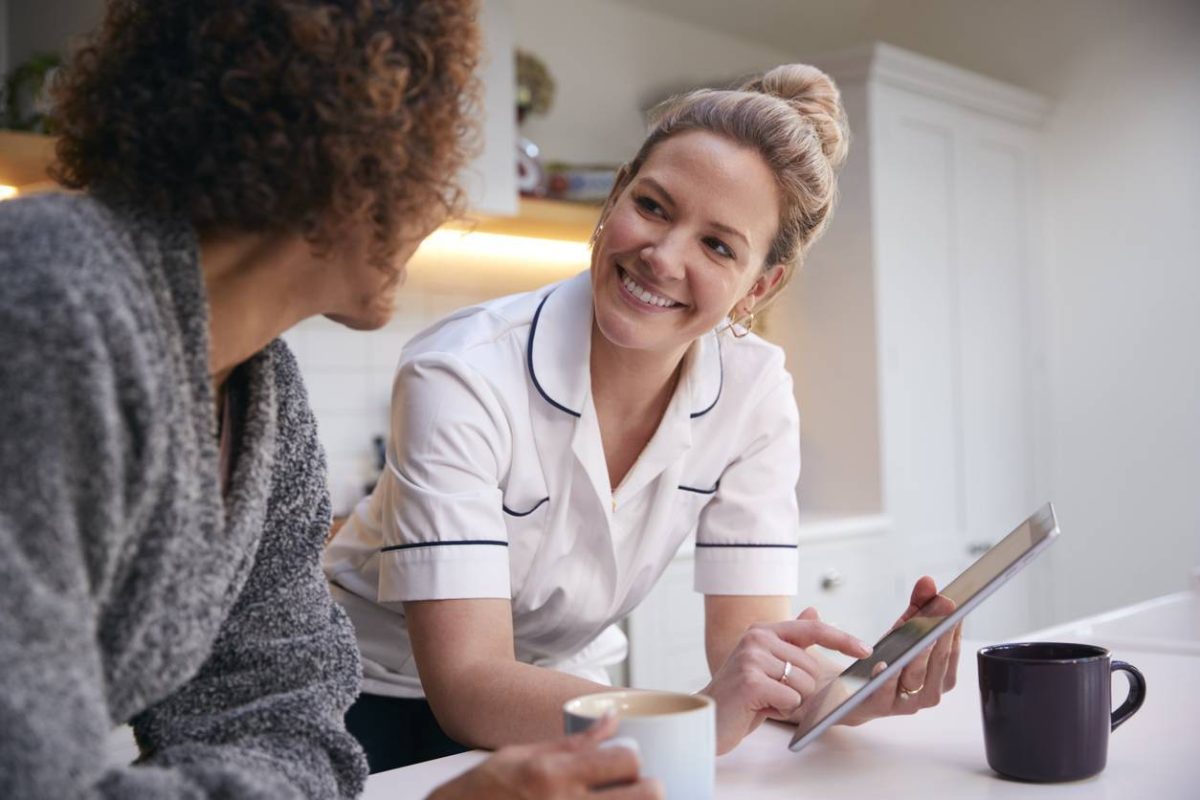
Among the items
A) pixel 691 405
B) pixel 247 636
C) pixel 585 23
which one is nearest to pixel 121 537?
pixel 247 636

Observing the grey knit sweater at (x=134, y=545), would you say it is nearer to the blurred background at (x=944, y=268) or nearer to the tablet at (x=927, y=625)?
the tablet at (x=927, y=625)

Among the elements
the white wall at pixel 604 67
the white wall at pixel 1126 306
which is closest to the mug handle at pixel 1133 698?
the white wall at pixel 604 67

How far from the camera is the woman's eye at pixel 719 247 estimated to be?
4.67 feet

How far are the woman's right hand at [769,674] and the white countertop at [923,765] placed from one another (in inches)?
1.1

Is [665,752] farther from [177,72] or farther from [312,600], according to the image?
[177,72]

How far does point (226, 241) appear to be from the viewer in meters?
0.79

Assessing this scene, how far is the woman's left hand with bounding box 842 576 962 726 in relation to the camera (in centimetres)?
112

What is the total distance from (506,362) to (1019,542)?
2.05ft

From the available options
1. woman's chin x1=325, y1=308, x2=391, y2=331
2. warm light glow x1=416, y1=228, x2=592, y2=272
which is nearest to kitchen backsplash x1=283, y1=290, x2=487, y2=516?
warm light glow x1=416, y1=228, x2=592, y2=272

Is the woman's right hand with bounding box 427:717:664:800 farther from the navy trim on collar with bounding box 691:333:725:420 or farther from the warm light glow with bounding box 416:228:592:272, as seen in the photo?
the warm light glow with bounding box 416:228:592:272

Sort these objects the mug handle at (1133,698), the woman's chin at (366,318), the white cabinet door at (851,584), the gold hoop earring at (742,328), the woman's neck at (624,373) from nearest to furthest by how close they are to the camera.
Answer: the woman's chin at (366,318)
the mug handle at (1133,698)
the woman's neck at (624,373)
the gold hoop earring at (742,328)
the white cabinet door at (851,584)

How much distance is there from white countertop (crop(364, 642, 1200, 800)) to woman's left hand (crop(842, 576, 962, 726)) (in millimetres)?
17

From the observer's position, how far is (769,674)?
109cm

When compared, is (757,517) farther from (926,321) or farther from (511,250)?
(926,321)
